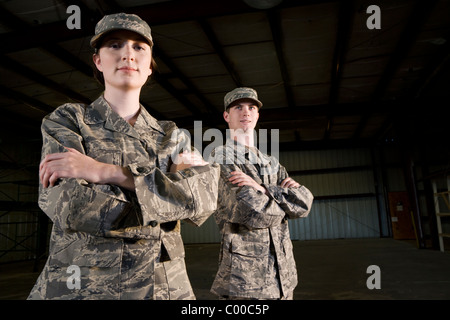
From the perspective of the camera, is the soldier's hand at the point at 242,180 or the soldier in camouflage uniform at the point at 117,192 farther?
the soldier's hand at the point at 242,180

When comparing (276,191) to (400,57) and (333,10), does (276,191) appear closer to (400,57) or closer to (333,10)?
(333,10)

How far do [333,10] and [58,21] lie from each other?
4968 mm

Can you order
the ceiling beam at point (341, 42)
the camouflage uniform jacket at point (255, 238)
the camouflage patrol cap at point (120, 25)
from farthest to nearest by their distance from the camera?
the ceiling beam at point (341, 42) < the camouflage uniform jacket at point (255, 238) < the camouflage patrol cap at point (120, 25)

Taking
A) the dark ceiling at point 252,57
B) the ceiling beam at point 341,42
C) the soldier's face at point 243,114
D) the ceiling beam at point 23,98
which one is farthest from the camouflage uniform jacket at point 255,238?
the ceiling beam at point 23,98

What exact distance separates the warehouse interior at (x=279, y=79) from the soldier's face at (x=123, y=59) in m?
3.60

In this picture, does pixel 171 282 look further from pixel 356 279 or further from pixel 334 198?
pixel 334 198

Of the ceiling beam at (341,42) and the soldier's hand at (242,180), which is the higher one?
the ceiling beam at (341,42)

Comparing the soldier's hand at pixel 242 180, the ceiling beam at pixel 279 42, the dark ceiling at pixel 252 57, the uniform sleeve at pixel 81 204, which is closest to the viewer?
the uniform sleeve at pixel 81 204

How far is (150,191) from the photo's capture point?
3.57 ft

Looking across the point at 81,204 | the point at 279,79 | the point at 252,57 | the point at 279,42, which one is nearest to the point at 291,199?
the point at 81,204

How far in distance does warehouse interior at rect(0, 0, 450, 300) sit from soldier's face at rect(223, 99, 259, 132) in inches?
105

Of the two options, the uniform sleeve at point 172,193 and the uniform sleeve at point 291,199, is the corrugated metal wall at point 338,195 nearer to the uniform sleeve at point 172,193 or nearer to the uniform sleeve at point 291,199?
the uniform sleeve at point 291,199

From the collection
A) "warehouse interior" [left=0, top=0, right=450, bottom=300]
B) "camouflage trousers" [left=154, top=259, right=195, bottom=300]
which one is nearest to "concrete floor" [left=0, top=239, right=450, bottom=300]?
"warehouse interior" [left=0, top=0, right=450, bottom=300]

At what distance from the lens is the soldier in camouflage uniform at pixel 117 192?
102 cm
